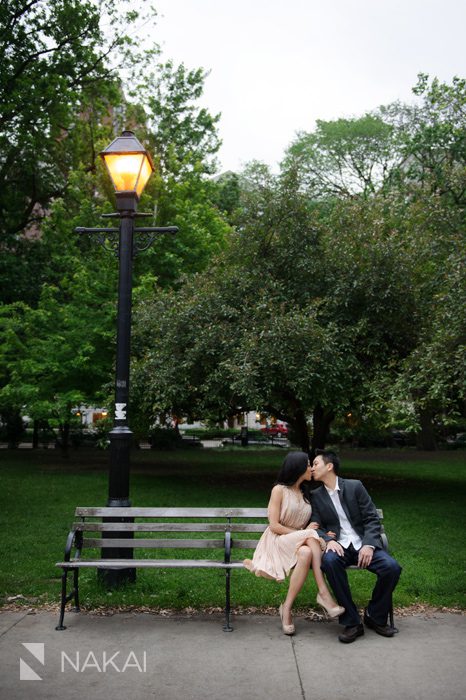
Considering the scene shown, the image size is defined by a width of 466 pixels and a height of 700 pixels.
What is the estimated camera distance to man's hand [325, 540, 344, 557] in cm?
549

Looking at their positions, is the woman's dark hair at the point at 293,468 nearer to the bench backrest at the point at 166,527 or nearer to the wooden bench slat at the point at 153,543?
the bench backrest at the point at 166,527

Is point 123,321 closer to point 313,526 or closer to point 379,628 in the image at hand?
point 313,526

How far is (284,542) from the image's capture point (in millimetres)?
5637

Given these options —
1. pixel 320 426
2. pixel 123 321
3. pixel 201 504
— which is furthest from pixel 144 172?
pixel 320 426

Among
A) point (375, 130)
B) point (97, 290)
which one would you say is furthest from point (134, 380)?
point (375, 130)

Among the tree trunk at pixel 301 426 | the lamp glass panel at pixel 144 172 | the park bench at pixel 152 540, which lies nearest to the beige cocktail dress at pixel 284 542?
the park bench at pixel 152 540

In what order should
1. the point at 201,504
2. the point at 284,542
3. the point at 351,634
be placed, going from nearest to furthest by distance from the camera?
1. the point at 351,634
2. the point at 284,542
3. the point at 201,504

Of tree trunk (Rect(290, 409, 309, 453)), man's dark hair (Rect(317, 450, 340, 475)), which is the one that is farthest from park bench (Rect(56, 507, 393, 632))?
tree trunk (Rect(290, 409, 309, 453))

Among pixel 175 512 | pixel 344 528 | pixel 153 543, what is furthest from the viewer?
pixel 175 512

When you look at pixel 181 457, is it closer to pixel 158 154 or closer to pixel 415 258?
pixel 158 154

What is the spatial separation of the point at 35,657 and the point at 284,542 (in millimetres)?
2115

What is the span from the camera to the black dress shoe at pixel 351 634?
5.16 meters

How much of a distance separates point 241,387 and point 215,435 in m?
33.8

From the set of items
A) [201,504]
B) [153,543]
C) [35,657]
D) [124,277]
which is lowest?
[201,504]
